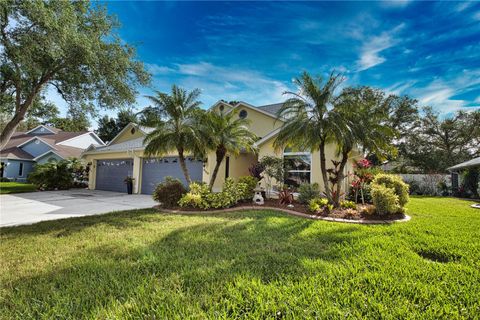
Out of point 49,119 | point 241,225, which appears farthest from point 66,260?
point 49,119

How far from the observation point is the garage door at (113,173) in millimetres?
19094

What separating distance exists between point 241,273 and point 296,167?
1005cm

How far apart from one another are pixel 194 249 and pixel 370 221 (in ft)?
20.7

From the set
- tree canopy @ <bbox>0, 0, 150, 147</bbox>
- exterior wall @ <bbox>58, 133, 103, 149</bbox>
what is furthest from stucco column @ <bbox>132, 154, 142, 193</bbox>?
exterior wall @ <bbox>58, 133, 103, 149</bbox>

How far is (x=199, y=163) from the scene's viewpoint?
637 inches

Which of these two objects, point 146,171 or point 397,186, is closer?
point 397,186

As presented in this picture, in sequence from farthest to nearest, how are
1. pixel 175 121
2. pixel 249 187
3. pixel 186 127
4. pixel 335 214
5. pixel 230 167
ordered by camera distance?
pixel 230 167 → pixel 175 121 → pixel 249 187 → pixel 186 127 → pixel 335 214

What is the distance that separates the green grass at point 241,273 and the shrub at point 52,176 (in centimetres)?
1653

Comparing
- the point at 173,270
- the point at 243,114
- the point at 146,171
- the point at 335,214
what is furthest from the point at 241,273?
the point at 243,114

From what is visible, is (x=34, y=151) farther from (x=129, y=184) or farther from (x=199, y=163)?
(x=199, y=163)

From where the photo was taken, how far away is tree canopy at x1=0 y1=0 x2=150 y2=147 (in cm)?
820

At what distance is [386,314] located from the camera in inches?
106

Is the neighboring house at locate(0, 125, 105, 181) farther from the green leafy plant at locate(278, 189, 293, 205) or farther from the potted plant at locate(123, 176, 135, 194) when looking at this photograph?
the green leafy plant at locate(278, 189, 293, 205)

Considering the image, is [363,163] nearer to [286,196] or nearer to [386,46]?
[286,196]
